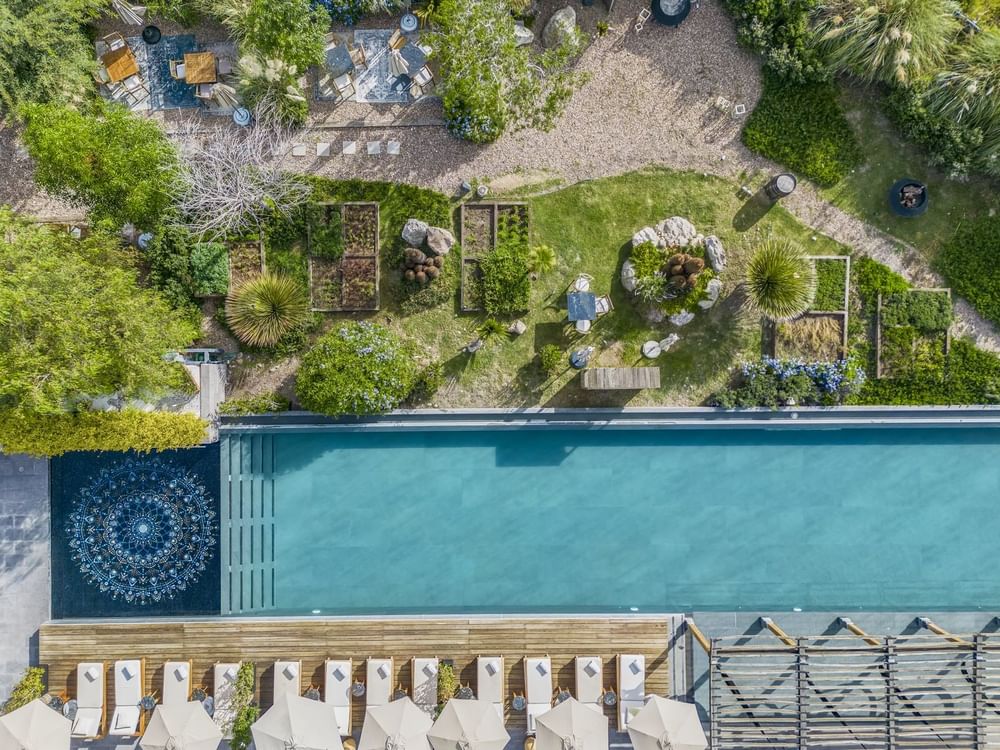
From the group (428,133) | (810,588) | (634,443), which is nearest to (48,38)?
(428,133)

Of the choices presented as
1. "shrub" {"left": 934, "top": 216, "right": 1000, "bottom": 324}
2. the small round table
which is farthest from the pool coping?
the small round table

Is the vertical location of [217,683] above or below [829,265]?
below

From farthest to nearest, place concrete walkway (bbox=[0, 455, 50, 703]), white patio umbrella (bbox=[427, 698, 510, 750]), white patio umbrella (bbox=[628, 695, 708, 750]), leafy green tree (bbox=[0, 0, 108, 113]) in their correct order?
concrete walkway (bbox=[0, 455, 50, 703]) → leafy green tree (bbox=[0, 0, 108, 113]) → white patio umbrella (bbox=[427, 698, 510, 750]) → white patio umbrella (bbox=[628, 695, 708, 750])

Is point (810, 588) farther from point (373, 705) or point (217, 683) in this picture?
point (217, 683)

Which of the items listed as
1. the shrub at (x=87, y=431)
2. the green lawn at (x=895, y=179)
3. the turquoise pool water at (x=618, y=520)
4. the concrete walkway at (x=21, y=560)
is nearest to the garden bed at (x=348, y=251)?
the turquoise pool water at (x=618, y=520)

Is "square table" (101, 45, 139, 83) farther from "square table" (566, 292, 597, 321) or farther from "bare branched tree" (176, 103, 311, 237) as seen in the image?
"square table" (566, 292, 597, 321)

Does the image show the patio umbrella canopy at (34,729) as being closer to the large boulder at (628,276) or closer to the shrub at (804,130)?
the large boulder at (628,276)

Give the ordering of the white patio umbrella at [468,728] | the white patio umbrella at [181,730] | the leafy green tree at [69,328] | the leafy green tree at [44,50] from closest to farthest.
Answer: the leafy green tree at [69,328]
the white patio umbrella at [468,728]
the white patio umbrella at [181,730]
the leafy green tree at [44,50]
